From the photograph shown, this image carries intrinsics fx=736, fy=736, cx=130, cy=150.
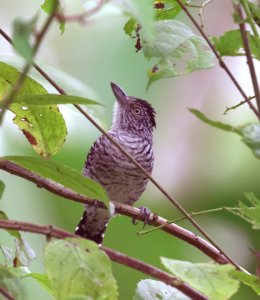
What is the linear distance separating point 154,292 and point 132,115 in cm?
187

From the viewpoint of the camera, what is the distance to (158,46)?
98 cm

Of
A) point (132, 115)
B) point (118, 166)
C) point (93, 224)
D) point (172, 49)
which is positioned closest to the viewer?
point (172, 49)

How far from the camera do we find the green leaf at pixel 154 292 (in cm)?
113

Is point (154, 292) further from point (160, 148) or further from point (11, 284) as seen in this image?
point (160, 148)

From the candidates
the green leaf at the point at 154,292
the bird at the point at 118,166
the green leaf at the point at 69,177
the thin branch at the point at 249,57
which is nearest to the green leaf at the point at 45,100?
the green leaf at the point at 69,177

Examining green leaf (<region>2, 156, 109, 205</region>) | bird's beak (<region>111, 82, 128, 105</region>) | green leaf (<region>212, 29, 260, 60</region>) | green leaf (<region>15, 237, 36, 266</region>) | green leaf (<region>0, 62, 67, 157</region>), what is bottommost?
green leaf (<region>15, 237, 36, 266</region>)

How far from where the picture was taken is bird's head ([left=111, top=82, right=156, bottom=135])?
9.66 ft

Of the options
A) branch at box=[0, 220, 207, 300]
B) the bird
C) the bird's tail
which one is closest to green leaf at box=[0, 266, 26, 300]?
branch at box=[0, 220, 207, 300]

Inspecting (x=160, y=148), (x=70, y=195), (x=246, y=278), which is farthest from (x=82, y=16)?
(x=160, y=148)

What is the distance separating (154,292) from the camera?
1.14m

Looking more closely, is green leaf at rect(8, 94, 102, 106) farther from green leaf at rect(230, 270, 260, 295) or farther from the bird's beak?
the bird's beak

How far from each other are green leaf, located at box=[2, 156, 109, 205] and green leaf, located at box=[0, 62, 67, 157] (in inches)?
8.8

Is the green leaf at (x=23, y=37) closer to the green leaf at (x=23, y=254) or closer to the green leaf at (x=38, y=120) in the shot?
the green leaf at (x=38, y=120)

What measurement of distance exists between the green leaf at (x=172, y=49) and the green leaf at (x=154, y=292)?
12.6 inches
